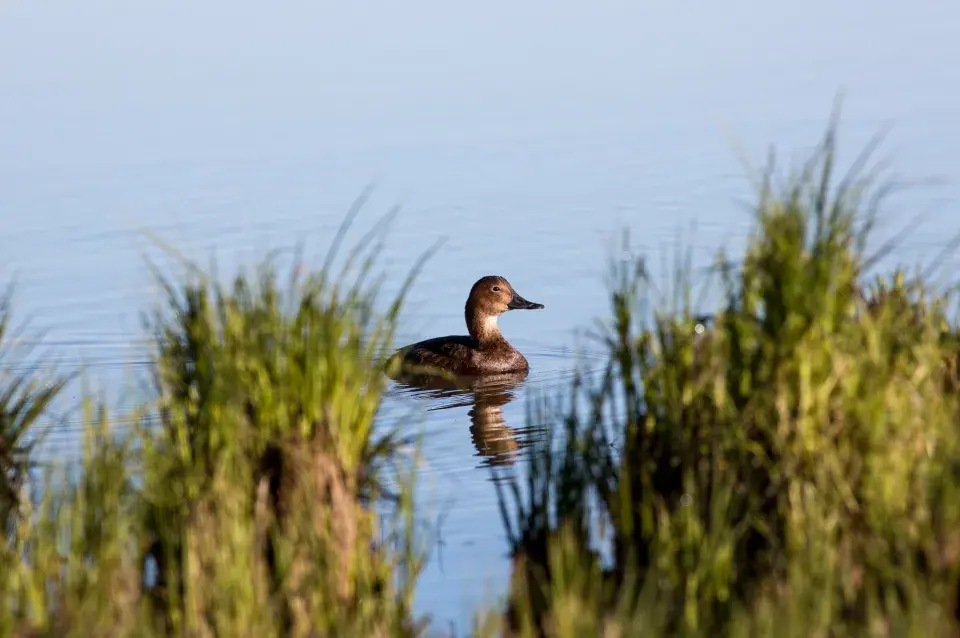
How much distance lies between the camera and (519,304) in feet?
41.2

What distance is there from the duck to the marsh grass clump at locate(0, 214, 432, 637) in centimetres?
558

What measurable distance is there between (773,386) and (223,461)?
193cm

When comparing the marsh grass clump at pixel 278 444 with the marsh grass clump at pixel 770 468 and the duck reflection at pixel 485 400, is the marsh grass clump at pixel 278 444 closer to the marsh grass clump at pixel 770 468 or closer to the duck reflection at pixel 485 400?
the marsh grass clump at pixel 770 468

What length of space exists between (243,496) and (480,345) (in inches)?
269

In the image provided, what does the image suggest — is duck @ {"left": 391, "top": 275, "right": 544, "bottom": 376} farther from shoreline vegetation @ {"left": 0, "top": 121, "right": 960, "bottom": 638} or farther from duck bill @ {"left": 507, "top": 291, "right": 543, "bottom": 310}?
shoreline vegetation @ {"left": 0, "top": 121, "right": 960, "bottom": 638}

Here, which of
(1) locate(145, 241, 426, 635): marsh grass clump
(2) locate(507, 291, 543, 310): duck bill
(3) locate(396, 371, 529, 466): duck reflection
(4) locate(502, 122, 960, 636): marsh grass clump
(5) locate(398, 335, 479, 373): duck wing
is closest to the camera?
(4) locate(502, 122, 960, 636): marsh grass clump

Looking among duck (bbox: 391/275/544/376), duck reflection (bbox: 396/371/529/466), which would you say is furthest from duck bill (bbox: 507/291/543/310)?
duck reflection (bbox: 396/371/529/466)

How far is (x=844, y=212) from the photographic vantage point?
5.68 meters

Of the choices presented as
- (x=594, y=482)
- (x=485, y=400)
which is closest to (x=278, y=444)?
(x=594, y=482)

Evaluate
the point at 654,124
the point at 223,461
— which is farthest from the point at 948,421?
the point at 654,124

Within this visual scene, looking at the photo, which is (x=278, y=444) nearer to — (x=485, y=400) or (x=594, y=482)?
(x=594, y=482)

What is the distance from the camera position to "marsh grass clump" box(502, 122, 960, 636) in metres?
4.75

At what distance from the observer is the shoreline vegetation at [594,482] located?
4836 mm

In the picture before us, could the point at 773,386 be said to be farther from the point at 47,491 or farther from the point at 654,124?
the point at 654,124
